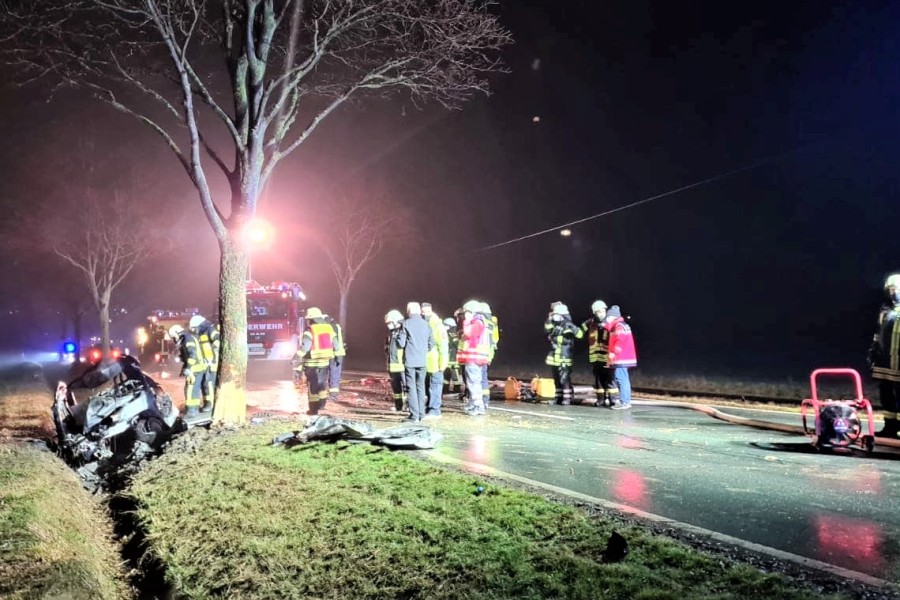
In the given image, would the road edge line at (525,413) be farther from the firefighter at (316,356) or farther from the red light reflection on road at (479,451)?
the firefighter at (316,356)

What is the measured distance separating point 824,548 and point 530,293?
2097cm

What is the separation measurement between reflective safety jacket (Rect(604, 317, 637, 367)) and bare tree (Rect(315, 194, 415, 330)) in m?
23.9

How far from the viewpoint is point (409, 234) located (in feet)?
116

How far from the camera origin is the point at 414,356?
10.6 metres

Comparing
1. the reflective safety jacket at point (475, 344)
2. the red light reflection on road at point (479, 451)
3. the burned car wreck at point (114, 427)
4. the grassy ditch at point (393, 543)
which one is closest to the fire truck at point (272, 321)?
the reflective safety jacket at point (475, 344)

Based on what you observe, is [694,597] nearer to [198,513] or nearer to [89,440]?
[198,513]

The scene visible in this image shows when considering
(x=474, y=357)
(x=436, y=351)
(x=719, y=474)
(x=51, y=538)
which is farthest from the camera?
(x=474, y=357)

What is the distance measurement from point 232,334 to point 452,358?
20.7 ft

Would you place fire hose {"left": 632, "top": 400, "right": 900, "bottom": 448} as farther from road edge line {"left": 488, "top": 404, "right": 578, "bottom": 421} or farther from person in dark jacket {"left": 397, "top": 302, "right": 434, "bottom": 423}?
person in dark jacket {"left": 397, "top": 302, "right": 434, "bottom": 423}

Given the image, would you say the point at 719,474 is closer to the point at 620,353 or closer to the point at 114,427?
the point at 620,353

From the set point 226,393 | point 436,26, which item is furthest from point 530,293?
point 226,393

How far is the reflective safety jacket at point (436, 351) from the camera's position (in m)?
11.1

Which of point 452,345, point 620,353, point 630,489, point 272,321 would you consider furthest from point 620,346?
point 272,321

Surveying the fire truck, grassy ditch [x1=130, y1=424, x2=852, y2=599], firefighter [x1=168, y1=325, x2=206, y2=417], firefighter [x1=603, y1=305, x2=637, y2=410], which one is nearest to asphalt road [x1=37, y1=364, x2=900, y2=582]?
firefighter [x1=603, y1=305, x2=637, y2=410]
